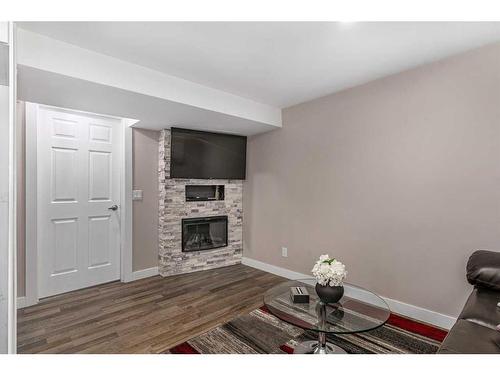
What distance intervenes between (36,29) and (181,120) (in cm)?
158

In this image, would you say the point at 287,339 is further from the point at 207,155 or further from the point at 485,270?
the point at 207,155

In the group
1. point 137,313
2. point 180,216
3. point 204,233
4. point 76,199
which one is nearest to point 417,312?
point 137,313

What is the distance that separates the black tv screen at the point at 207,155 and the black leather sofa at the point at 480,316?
3017 millimetres

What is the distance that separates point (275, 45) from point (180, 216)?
2.60m

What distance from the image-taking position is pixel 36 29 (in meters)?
1.82

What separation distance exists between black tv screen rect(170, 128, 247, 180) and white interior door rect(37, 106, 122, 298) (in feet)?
2.48

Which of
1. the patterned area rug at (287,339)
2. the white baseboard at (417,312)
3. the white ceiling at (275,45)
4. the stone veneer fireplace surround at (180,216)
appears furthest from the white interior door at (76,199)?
the white baseboard at (417,312)

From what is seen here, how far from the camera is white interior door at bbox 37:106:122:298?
295 cm

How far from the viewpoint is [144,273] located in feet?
11.9

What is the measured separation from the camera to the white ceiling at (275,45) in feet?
6.02
